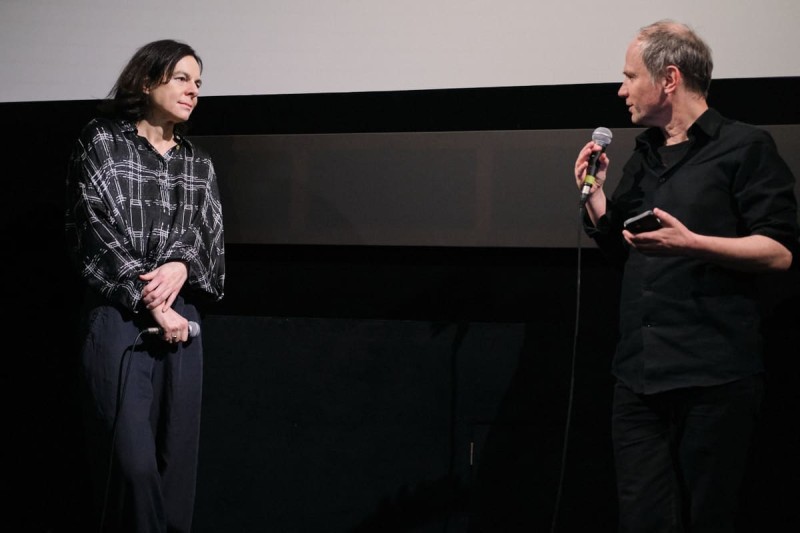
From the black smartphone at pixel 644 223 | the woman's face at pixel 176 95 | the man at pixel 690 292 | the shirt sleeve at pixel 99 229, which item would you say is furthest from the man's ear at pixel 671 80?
the shirt sleeve at pixel 99 229

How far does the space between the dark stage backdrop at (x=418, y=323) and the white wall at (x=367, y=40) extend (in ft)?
0.26

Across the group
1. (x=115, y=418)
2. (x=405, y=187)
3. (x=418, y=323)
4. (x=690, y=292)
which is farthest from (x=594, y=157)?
(x=115, y=418)

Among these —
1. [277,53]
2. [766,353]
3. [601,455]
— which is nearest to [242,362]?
[277,53]

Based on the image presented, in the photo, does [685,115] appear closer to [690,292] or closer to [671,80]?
[671,80]

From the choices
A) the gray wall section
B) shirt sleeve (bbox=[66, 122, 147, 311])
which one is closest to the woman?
shirt sleeve (bbox=[66, 122, 147, 311])

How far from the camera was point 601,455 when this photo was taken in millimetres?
2561

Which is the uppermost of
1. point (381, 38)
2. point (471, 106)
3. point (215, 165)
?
point (381, 38)

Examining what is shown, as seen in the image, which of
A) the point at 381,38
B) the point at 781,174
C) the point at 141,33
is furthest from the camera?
the point at 141,33

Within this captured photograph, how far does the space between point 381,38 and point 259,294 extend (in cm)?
92

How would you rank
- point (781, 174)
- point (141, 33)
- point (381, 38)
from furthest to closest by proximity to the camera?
point (141, 33) < point (381, 38) < point (781, 174)

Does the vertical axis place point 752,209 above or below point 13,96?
below

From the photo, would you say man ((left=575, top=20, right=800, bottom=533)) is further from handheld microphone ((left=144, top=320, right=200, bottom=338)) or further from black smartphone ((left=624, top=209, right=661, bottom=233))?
handheld microphone ((left=144, top=320, right=200, bottom=338))

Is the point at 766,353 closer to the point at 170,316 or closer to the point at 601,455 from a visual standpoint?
the point at 601,455

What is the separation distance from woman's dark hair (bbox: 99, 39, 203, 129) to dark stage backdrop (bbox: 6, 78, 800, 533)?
20.1 inches
